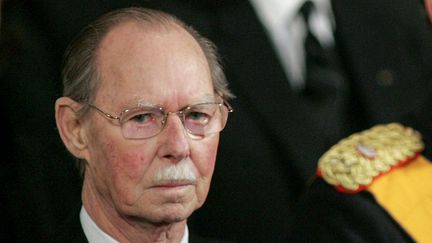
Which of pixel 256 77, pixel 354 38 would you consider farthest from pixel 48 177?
pixel 354 38

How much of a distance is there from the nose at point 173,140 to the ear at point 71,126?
0.07m

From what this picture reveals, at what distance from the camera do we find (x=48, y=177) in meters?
1.20

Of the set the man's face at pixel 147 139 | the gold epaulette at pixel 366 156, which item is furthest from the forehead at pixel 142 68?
the gold epaulette at pixel 366 156

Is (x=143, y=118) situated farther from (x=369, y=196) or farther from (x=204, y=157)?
(x=369, y=196)

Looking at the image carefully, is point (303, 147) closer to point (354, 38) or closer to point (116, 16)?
point (354, 38)

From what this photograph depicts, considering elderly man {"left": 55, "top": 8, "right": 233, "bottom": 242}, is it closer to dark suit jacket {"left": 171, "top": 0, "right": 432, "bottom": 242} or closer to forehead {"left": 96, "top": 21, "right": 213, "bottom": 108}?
forehead {"left": 96, "top": 21, "right": 213, "bottom": 108}

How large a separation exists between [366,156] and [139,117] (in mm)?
340

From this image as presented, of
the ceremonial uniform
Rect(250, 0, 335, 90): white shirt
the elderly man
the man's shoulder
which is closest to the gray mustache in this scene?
the elderly man

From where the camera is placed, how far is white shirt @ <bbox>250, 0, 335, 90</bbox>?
144 cm

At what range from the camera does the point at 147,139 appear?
107 cm

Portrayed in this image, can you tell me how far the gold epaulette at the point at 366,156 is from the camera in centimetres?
129

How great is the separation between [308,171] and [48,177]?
1.10ft

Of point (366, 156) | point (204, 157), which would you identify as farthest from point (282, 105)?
point (204, 157)

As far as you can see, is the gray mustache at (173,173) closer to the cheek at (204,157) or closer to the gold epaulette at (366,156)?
the cheek at (204,157)
